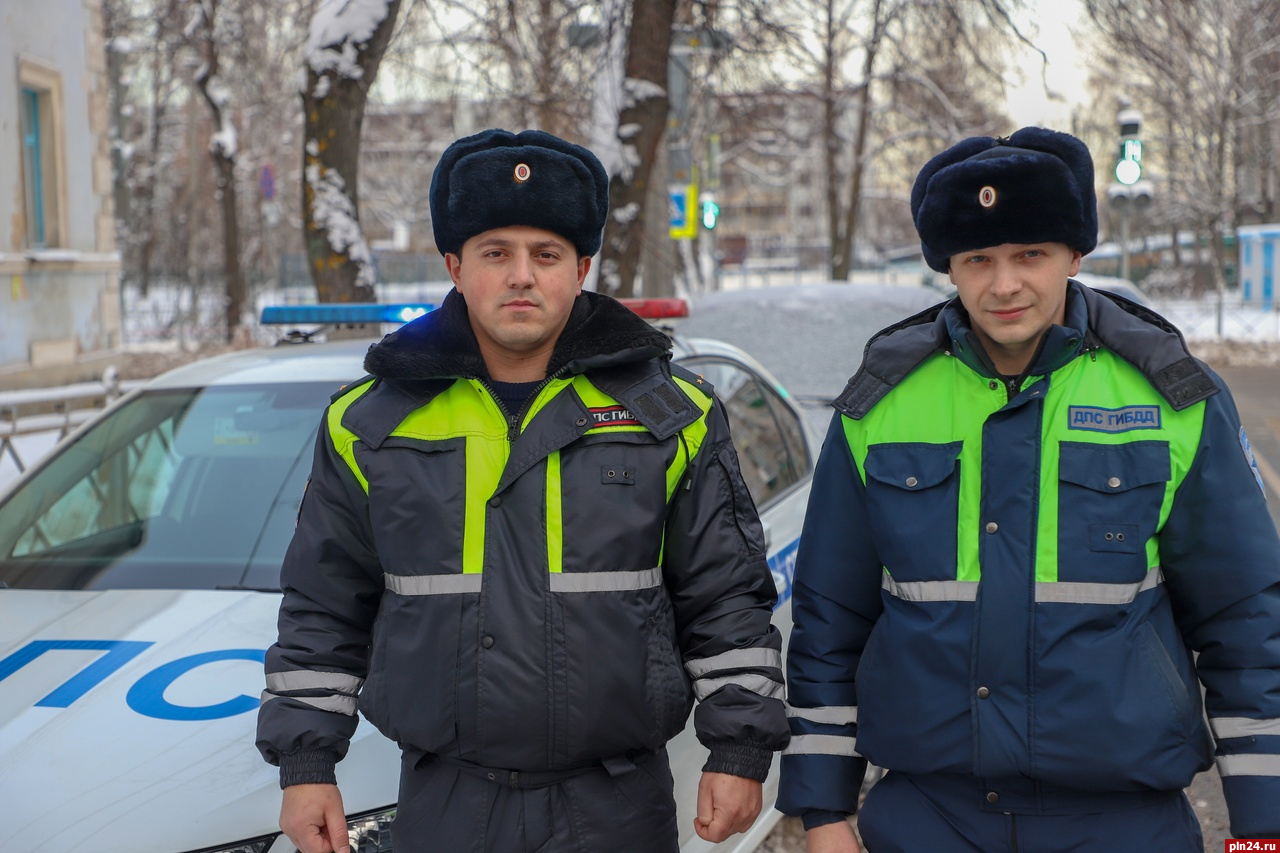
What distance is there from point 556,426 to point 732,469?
334 millimetres

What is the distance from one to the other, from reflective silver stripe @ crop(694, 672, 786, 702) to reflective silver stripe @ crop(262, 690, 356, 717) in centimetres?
61

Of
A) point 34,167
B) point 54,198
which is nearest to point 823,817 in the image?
point 54,198

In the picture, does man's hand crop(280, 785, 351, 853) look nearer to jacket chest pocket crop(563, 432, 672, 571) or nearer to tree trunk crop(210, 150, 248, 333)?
jacket chest pocket crop(563, 432, 672, 571)

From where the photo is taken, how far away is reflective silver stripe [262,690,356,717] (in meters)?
2.17

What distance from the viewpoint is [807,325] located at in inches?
305

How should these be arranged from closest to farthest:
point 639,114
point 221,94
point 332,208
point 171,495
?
point 171,495 → point 332,208 → point 639,114 → point 221,94

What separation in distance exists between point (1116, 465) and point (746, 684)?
2.29 ft

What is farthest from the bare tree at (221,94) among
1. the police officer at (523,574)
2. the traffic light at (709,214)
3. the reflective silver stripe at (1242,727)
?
the reflective silver stripe at (1242,727)

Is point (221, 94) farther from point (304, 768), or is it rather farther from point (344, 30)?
point (304, 768)

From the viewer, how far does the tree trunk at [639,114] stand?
323 inches

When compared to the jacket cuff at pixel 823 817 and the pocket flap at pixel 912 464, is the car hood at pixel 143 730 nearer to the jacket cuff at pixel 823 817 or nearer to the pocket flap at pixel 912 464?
the jacket cuff at pixel 823 817

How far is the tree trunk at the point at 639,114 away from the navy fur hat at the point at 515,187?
6.18m

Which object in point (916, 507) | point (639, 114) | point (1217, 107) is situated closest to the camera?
point (916, 507)

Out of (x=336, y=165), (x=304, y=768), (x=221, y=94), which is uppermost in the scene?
(x=221, y=94)
